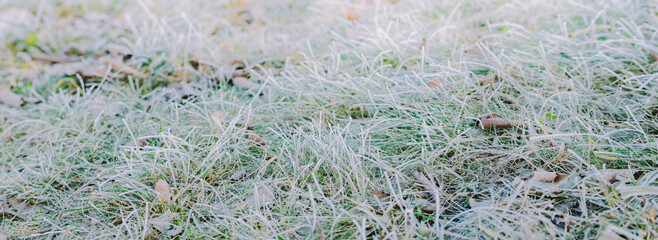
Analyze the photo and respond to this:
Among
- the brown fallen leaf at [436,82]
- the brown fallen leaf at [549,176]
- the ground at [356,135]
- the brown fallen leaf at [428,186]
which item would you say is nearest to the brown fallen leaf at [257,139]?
the ground at [356,135]

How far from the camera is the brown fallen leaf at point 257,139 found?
1987 millimetres

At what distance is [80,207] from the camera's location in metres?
1.77

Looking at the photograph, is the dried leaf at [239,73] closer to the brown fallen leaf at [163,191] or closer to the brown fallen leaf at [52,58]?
the brown fallen leaf at [163,191]

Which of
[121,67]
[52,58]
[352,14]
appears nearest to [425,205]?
[352,14]

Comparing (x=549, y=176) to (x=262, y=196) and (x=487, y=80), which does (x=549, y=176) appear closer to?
(x=487, y=80)

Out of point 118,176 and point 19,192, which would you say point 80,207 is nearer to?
point 118,176

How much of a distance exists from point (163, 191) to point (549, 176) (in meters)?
1.39

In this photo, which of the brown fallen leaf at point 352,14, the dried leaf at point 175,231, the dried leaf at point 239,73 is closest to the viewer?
the dried leaf at point 175,231

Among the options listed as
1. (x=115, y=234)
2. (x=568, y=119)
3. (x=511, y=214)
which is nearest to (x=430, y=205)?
(x=511, y=214)

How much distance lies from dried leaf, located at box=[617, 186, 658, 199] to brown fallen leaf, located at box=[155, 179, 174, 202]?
5.00ft

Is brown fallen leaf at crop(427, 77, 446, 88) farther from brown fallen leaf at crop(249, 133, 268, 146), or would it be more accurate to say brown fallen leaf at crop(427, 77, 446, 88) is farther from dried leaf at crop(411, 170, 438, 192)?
brown fallen leaf at crop(249, 133, 268, 146)

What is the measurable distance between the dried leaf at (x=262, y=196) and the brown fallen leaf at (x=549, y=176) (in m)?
0.93

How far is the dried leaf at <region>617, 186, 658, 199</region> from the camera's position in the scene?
4.57ft

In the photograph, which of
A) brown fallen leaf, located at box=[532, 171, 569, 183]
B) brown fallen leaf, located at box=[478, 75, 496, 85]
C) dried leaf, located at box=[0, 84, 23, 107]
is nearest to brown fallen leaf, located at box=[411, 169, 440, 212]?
brown fallen leaf, located at box=[532, 171, 569, 183]
